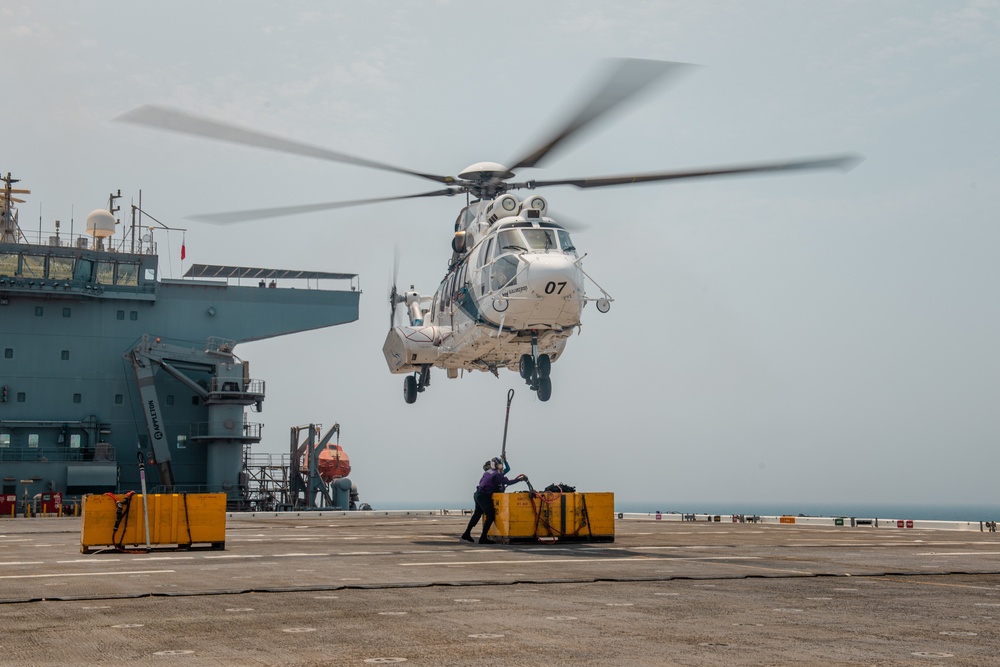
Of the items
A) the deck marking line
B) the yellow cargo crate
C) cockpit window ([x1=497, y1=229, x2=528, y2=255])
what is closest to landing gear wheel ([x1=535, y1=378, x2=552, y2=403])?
cockpit window ([x1=497, y1=229, x2=528, y2=255])

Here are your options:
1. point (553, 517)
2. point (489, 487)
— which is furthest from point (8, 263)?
point (553, 517)

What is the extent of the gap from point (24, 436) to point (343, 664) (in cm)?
4611

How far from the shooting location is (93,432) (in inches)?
1908

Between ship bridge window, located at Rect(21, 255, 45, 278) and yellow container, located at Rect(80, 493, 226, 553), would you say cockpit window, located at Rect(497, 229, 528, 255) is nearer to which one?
yellow container, located at Rect(80, 493, 226, 553)

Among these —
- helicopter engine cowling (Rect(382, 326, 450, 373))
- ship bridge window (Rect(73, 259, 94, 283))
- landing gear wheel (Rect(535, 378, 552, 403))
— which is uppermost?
ship bridge window (Rect(73, 259, 94, 283))

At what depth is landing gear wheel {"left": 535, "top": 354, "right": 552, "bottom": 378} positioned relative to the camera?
83.9ft

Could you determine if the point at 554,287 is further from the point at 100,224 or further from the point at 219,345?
the point at 100,224

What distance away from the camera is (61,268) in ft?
162

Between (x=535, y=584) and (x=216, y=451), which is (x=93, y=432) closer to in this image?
(x=216, y=451)

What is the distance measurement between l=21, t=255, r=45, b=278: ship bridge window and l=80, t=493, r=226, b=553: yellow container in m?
34.1

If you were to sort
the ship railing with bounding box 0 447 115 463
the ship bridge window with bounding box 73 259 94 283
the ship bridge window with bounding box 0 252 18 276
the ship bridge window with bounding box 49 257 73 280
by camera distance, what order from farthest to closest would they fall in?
the ship bridge window with bounding box 73 259 94 283, the ship bridge window with bounding box 49 257 73 280, the ship bridge window with bounding box 0 252 18 276, the ship railing with bounding box 0 447 115 463

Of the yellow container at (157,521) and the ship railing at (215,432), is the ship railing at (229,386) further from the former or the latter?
the yellow container at (157,521)

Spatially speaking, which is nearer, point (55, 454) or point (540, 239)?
point (540, 239)

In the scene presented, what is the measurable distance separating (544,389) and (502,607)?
52.4ft
